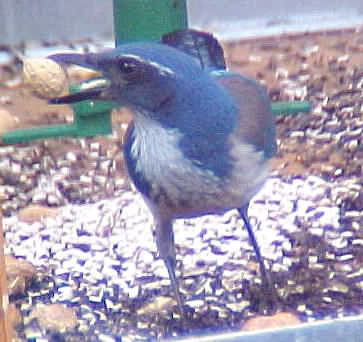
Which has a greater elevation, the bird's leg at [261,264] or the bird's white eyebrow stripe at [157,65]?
the bird's white eyebrow stripe at [157,65]

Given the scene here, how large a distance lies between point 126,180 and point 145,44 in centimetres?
97

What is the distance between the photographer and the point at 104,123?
7.25 ft

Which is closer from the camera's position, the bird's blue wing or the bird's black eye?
the bird's black eye

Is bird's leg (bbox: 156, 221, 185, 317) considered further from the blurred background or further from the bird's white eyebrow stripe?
the blurred background

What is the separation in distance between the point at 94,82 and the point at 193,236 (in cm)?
72

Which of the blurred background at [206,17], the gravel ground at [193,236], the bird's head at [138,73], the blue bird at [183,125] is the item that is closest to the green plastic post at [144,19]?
the blue bird at [183,125]

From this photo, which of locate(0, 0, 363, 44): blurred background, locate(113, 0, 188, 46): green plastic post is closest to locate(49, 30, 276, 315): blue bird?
locate(113, 0, 188, 46): green plastic post

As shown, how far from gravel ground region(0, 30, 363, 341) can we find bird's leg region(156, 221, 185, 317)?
5cm

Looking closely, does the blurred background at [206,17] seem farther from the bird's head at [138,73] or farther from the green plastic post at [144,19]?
the bird's head at [138,73]

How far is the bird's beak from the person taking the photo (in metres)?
1.51

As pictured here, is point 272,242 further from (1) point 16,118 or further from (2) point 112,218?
(1) point 16,118

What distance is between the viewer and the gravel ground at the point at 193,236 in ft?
6.35

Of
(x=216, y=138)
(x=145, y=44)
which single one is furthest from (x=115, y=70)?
(x=216, y=138)

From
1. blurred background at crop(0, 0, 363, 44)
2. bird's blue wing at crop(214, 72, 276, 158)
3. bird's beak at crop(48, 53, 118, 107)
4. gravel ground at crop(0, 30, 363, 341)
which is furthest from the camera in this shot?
blurred background at crop(0, 0, 363, 44)
